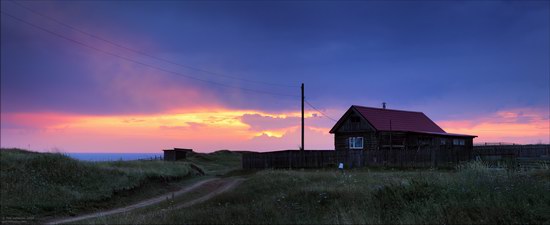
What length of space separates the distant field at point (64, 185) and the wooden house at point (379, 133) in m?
19.8

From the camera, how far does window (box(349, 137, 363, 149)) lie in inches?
1789

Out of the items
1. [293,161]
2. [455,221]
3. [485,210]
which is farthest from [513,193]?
[293,161]

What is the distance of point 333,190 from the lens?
16047mm

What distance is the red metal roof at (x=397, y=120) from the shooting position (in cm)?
4462

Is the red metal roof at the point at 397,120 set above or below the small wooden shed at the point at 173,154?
above

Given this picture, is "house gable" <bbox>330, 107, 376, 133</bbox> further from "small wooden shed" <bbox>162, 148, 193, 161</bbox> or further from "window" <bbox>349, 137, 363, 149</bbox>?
"small wooden shed" <bbox>162, 148, 193, 161</bbox>

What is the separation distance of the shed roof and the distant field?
20317 mm

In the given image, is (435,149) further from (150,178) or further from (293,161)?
(150,178)

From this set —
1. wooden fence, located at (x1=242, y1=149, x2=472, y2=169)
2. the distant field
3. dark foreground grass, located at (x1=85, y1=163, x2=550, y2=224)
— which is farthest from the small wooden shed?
dark foreground grass, located at (x1=85, y1=163, x2=550, y2=224)

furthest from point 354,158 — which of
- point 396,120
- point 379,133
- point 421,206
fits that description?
point 421,206

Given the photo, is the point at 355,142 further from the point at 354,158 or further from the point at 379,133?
the point at 354,158

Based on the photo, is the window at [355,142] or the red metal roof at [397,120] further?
the window at [355,142]

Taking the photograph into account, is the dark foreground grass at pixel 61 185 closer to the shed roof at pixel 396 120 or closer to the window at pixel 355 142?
the window at pixel 355 142

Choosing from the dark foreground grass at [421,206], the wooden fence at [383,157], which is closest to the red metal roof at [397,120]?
the wooden fence at [383,157]
